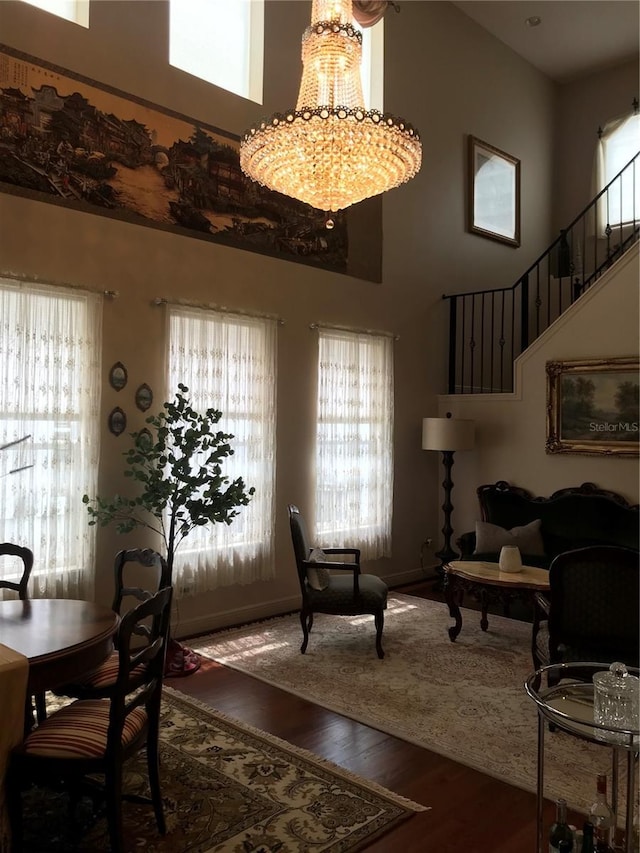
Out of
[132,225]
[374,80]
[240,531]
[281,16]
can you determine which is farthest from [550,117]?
[240,531]

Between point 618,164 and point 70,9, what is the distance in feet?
24.3

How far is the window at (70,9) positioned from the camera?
507cm

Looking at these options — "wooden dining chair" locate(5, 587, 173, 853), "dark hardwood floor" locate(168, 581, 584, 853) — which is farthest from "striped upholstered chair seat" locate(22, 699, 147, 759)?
"dark hardwood floor" locate(168, 581, 584, 853)

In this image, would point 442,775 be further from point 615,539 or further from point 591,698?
point 615,539

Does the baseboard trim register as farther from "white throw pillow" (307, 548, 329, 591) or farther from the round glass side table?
the round glass side table

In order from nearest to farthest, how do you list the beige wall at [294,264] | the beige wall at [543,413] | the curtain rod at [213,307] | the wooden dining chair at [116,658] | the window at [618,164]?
the wooden dining chair at [116,658] < the beige wall at [294,264] < the curtain rod at [213,307] < the beige wall at [543,413] < the window at [618,164]

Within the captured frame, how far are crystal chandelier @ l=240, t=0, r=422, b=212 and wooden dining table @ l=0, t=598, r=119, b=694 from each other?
263 cm

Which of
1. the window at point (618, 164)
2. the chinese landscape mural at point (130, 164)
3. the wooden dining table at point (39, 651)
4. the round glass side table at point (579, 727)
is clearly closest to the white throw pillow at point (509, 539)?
the chinese landscape mural at point (130, 164)

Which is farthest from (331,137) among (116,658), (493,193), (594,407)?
(493,193)

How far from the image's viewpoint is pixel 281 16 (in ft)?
20.9

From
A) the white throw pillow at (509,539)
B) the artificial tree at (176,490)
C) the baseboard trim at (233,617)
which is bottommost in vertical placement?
the baseboard trim at (233,617)

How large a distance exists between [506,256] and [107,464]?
20.7ft

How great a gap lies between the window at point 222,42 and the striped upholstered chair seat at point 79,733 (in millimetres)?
5344

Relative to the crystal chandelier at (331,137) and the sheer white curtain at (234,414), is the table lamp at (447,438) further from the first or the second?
the crystal chandelier at (331,137)
